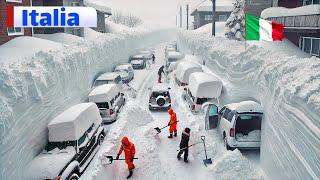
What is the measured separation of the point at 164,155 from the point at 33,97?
5614mm

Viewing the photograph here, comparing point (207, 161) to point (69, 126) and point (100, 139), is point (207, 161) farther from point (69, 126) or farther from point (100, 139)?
point (69, 126)

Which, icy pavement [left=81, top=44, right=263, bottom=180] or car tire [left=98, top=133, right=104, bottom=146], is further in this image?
car tire [left=98, top=133, right=104, bottom=146]

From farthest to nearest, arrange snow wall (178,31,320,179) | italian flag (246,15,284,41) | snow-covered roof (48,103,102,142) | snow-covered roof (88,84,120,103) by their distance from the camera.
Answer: snow-covered roof (88,84,120,103) < italian flag (246,15,284,41) < snow-covered roof (48,103,102,142) < snow wall (178,31,320,179)

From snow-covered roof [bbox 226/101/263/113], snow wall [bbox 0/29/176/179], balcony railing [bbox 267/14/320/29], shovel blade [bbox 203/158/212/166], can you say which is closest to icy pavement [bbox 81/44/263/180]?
shovel blade [bbox 203/158/212/166]

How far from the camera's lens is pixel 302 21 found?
906 inches

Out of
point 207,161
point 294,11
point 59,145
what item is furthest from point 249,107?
point 294,11

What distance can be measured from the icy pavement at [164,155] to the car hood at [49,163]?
1042 mm

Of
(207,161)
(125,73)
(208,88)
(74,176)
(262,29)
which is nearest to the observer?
(74,176)

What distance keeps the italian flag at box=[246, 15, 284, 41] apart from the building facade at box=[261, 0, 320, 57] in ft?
27.5

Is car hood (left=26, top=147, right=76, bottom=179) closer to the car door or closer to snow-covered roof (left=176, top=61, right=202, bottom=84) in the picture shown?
the car door

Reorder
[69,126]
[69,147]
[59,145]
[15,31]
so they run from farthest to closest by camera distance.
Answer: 1. [15,31]
2. [59,145]
3. [69,126]
4. [69,147]

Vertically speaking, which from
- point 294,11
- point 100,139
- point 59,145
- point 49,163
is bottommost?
point 100,139

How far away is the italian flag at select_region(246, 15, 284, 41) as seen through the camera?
45.6 feet

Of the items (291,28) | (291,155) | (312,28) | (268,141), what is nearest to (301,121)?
(291,155)
